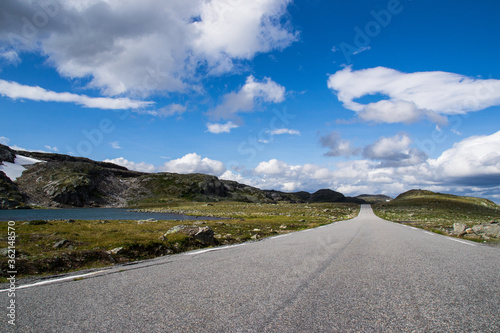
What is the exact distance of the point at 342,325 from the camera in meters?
4.14

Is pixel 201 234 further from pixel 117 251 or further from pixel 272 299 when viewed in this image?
pixel 272 299

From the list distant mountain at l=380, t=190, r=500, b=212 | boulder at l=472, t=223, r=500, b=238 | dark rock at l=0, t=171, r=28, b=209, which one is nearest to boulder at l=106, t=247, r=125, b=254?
boulder at l=472, t=223, r=500, b=238

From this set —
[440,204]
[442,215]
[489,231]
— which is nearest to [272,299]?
[489,231]

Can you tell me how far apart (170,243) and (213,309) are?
38.6 feet

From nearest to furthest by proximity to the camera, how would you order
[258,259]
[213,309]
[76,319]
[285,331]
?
1. [285,331]
2. [76,319]
3. [213,309]
4. [258,259]

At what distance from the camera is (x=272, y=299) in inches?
210

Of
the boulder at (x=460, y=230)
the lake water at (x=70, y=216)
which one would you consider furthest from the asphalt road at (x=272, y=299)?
the lake water at (x=70, y=216)

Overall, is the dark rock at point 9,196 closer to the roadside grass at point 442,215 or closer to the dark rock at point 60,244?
the dark rock at point 60,244

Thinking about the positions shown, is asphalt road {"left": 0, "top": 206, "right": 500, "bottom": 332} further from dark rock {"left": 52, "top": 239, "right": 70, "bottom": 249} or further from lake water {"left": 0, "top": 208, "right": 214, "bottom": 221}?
lake water {"left": 0, "top": 208, "right": 214, "bottom": 221}

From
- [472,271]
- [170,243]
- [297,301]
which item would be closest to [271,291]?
[297,301]

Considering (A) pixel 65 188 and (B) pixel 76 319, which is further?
(A) pixel 65 188

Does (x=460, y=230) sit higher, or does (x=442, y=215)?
(x=460, y=230)

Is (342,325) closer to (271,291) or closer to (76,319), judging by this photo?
(271,291)

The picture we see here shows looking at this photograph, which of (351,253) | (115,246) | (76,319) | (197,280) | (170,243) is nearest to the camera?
(76,319)
